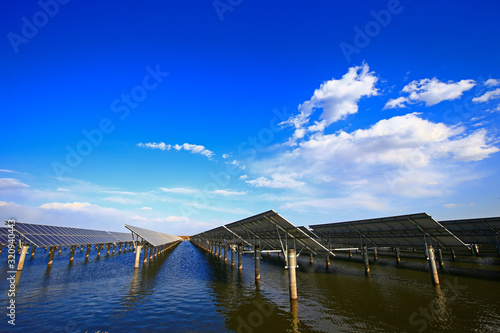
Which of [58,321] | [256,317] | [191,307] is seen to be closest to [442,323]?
[256,317]

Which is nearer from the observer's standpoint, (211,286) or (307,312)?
(307,312)

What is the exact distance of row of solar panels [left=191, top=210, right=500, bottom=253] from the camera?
2527 centimetres

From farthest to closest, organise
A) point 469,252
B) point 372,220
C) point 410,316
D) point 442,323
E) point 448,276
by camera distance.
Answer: point 469,252 → point 372,220 → point 448,276 → point 410,316 → point 442,323

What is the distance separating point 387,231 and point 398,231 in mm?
1424

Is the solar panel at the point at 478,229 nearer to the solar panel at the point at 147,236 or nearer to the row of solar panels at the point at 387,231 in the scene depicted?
the row of solar panels at the point at 387,231

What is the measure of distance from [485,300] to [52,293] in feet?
138

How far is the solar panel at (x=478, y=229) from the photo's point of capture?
34.5m

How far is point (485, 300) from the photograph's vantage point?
2011cm

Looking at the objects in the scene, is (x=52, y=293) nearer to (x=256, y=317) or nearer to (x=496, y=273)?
(x=256, y=317)

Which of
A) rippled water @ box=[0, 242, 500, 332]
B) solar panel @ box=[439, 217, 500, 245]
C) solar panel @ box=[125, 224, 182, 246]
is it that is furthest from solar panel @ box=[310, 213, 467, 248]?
solar panel @ box=[125, 224, 182, 246]

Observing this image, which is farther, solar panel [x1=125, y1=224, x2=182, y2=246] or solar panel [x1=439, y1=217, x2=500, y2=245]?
solar panel [x1=125, y1=224, x2=182, y2=246]

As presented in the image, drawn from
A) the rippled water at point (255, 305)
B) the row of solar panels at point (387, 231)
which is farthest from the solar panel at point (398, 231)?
the rippled water at point (255, 305)

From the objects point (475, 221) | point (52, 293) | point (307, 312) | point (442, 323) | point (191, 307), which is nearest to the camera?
point (442, 323)

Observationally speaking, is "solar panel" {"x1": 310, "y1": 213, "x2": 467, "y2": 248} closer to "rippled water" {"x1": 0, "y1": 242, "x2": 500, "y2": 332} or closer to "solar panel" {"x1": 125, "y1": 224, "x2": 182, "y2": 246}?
"rippled water" {"x1": 0, "y1": 242, "x2": 500, "y2": 332}
